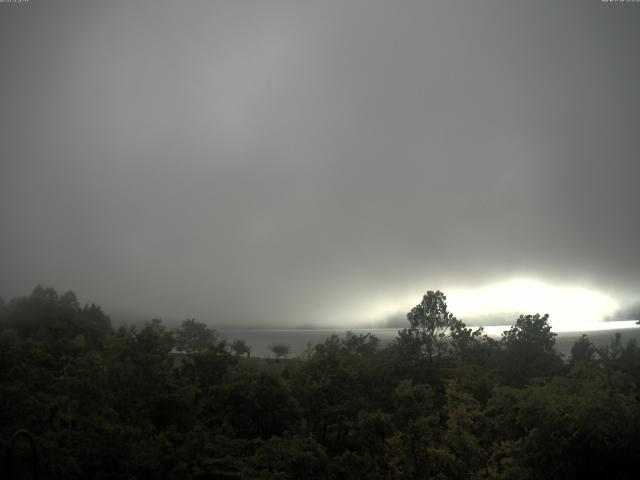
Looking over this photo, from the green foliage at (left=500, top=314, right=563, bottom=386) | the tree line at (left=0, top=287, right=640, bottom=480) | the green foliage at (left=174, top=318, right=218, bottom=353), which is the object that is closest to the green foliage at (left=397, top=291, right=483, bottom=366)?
the tree line at (left=0, top=287, right=640, bottom=480)

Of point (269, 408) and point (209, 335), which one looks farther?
point (209, 335)

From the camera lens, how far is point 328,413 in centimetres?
3192

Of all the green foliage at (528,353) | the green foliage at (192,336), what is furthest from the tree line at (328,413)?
the green foliage at (192,336)

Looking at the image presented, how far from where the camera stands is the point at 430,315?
46219mm

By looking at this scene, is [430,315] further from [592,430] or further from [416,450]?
[592,430]

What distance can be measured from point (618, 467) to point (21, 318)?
296ft

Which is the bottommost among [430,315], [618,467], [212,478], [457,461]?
[212,478]

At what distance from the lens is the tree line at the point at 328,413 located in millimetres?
16125

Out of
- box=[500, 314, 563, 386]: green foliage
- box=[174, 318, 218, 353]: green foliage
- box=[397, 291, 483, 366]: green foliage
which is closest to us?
box=[500, 314, 563, 386]: green foliage

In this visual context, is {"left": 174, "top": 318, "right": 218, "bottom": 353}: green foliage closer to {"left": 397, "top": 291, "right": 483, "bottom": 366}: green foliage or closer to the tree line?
the tree line

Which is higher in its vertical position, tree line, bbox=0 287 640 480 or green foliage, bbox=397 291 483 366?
green foliage, bbox=397 291 483 366

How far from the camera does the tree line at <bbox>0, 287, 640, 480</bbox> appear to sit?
1612 centimetres

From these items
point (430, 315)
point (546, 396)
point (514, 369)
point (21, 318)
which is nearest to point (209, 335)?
point (21, 318)

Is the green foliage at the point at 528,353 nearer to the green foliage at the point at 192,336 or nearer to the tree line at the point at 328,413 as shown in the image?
the tree line at the point at 328,413
